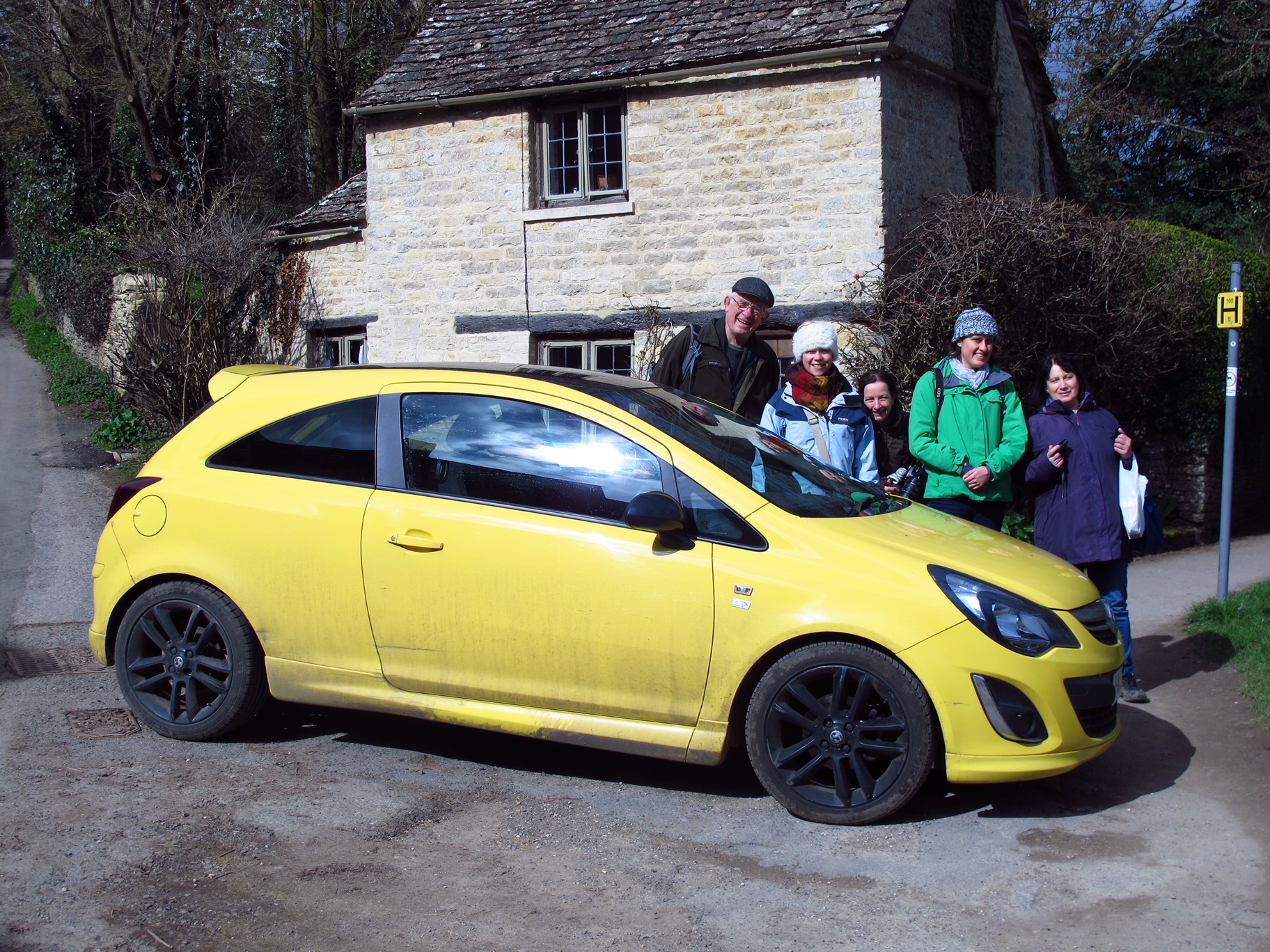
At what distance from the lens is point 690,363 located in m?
6.73

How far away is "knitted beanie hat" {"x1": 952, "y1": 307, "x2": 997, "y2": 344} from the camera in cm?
603

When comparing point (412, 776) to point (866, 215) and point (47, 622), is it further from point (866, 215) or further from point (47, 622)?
point (866, 215)

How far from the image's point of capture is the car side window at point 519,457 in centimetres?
460

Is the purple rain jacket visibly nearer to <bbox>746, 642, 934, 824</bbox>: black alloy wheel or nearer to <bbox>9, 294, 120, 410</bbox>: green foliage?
<bbox>746, 642, 934, 824</bbox>: black alloy wheel

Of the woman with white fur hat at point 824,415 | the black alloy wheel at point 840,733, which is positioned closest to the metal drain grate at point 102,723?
the black alloy wheel at point 840,733

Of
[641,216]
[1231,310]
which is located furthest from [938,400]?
[641,216]

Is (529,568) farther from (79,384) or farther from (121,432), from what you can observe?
(79,384)

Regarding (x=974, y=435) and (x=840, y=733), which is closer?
(x=840, y=733)

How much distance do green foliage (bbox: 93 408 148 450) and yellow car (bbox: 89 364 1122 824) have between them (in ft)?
37.4

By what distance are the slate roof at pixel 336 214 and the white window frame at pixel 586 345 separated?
174 inches

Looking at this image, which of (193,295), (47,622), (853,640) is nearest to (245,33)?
(193,295)

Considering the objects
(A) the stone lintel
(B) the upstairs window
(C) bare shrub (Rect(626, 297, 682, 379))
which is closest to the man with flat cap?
(A) the stone lintel

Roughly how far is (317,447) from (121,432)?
40.5 ft

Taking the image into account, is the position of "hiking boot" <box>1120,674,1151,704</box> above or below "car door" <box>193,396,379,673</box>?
below
